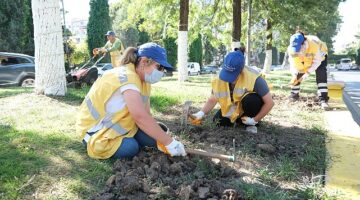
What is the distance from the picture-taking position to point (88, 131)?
11.9 ft

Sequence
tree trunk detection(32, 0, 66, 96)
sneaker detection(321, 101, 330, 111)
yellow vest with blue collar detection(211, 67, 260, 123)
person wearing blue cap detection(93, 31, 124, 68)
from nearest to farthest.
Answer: yellow vest with blue collar detection(211, 67, 260, 123) → tree trunk detection(32, 0, 66, 96) → sneaker detection(321, 101, 330, 111) → person wearing blue cap detection(93, 31, 124, 68)

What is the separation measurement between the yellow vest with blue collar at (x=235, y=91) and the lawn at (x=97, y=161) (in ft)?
0.76

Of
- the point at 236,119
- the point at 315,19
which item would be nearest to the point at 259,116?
the point at 236,119

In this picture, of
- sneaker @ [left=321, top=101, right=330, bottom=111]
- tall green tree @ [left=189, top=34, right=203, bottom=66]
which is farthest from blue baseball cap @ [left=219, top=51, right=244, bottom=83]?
tall green tree @ [left=189, top=34, right=203, bottom=66]

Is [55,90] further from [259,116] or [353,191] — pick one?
[353,191]

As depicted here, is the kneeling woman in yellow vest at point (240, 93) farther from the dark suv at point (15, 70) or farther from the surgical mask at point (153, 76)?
the dark suv at point (15, 70)

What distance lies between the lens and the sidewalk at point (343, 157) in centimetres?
326

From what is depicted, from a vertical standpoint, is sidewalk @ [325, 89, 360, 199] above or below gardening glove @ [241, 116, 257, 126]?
below

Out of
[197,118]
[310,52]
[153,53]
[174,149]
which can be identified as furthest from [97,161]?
[310,52]

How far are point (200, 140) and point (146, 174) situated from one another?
1387mm

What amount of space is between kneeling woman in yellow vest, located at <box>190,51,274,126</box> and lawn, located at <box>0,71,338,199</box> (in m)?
0.22

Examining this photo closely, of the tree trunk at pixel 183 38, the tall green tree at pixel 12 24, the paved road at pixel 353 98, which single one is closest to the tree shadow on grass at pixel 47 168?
the paved road at pixel 353 98

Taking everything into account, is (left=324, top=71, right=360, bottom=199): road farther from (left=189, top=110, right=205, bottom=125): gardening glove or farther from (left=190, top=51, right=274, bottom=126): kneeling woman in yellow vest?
(left=189, top=110, right=205, bottom=125): gardening glove

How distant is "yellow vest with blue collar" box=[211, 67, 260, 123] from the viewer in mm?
4699
